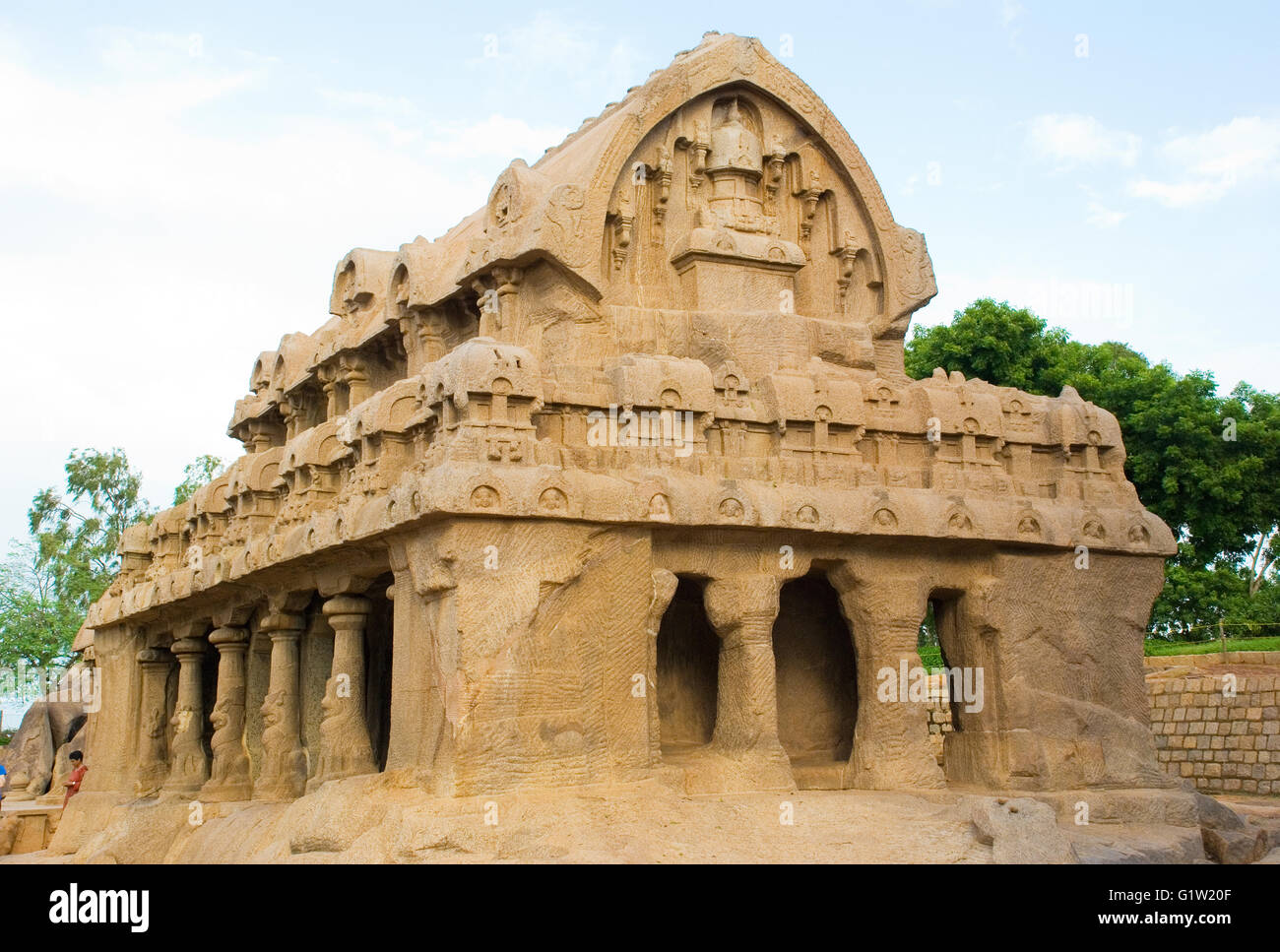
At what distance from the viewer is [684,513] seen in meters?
12.1

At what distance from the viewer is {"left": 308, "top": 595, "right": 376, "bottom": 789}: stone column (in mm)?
13719

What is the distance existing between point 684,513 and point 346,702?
404 cm

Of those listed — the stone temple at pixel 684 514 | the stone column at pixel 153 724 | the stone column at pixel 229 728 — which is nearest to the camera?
the stone temple at pixel 684 514

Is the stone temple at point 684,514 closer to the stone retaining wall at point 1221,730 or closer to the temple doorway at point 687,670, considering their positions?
the temple doorway at point 687,670

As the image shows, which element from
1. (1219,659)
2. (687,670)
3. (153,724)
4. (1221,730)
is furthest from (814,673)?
(1219,659)

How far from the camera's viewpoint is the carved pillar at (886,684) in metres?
13.2

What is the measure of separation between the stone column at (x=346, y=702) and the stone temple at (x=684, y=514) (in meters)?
0.03

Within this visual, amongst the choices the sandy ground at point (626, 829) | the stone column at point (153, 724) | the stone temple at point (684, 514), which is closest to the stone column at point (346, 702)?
the stone temple at point (684, 514)

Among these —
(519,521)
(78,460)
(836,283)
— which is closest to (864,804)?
(519,521)

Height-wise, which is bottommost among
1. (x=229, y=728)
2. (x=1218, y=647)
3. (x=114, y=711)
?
(x=229, y=728)

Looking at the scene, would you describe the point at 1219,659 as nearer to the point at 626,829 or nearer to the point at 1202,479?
the point at 1202,479

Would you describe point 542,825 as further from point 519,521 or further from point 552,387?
point 552,387

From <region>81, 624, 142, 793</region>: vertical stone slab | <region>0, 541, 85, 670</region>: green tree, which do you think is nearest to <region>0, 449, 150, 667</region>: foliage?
<region>0, 541, 85, 670</region>: green tree

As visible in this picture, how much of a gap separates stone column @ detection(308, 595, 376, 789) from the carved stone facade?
34mm
